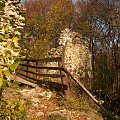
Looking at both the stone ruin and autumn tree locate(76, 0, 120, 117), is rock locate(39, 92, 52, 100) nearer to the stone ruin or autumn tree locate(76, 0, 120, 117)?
autumn tree locate(76, 0, 120, 117)

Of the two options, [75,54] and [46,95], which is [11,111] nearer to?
[46,95]

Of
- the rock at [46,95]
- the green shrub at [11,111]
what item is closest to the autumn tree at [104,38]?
the rock at [46,95]

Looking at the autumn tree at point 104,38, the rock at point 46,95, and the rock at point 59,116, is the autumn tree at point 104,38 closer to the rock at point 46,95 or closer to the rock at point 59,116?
the rock at point 46,95

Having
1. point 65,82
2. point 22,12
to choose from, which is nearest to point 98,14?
point 65,82

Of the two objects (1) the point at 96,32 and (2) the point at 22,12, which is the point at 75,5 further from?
(2) the point at 22,12

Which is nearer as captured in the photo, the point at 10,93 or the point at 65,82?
the point at 10,93

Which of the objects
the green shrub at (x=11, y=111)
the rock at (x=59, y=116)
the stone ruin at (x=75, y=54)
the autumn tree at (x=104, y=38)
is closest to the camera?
the green shrub at (x=11, y=111)

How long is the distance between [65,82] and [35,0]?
1233 inches

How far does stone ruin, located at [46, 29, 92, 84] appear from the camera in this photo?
1753 centimetres

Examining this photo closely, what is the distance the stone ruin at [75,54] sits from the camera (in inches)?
690

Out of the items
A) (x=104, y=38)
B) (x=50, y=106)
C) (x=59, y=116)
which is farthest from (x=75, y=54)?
(x=59, y=116)

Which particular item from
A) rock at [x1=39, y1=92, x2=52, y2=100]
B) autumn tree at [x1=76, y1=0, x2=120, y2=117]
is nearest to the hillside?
rock at [x1=39, y1=92, x2=52, y2=100]

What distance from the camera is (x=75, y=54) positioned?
18.1m

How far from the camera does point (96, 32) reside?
22.0 meters
